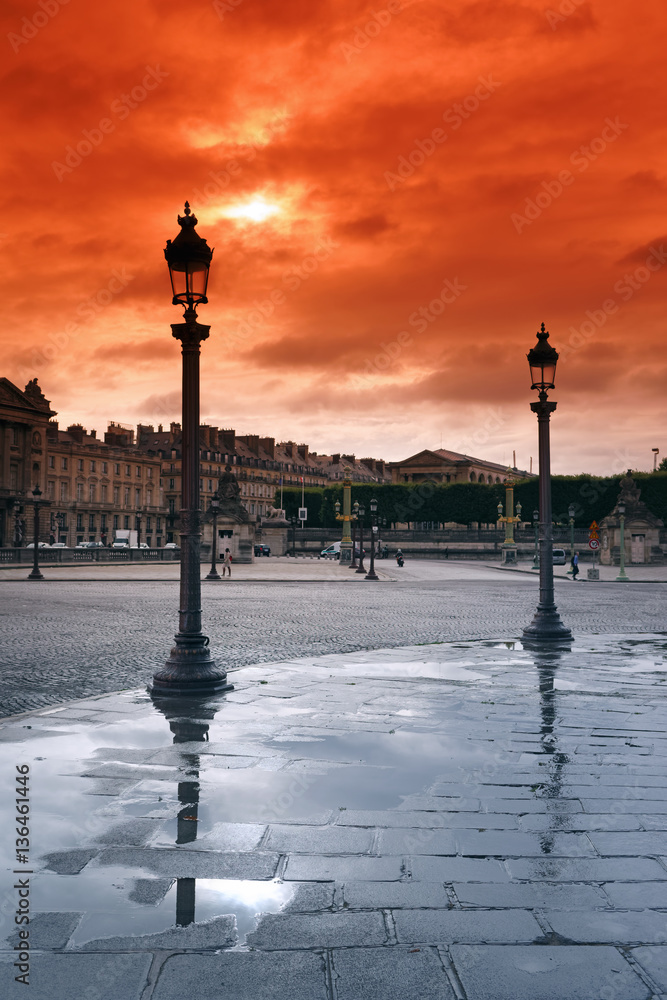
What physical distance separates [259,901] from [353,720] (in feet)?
12.1

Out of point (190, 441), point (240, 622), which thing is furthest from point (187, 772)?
point (240, 622)

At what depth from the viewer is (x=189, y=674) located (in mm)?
8727

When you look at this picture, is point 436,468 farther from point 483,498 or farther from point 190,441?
point 190,441

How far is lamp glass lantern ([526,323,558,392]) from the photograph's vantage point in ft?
44.1

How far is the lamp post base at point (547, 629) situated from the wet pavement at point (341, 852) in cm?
526

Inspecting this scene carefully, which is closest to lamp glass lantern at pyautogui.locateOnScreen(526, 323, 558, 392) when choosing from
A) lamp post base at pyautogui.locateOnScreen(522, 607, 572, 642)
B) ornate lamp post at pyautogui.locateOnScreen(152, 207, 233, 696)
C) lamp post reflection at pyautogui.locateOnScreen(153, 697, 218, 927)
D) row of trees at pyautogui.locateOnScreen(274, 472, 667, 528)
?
lamp post base at pyautogui.locateOnScreen(522, 607, 572, 642)

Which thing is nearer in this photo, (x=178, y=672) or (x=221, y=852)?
(x=221, y=852)

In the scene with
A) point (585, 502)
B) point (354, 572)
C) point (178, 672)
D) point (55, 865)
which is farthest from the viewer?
point (585, 502)

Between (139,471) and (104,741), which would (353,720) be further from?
→ (139,471)

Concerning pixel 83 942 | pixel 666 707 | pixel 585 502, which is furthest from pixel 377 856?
pixel 585 502

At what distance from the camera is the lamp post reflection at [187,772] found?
3.66 m

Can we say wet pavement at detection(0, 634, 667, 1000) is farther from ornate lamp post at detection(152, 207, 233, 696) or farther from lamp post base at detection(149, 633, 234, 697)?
ornate lamp post at detection(152, 207, 233, 696)

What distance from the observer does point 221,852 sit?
4215mm

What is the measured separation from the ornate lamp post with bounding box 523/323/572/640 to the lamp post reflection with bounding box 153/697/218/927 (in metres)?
6.82
